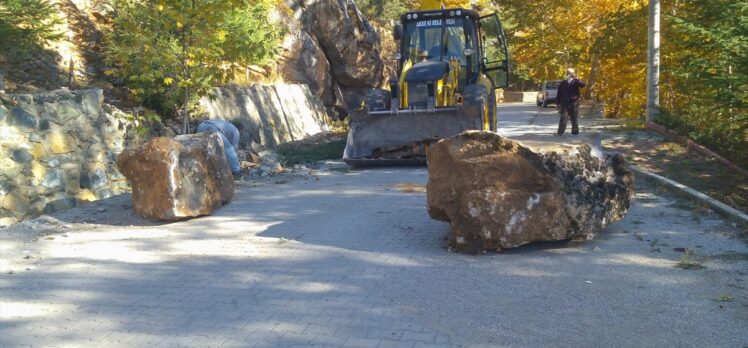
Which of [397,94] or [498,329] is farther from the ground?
[397,94]

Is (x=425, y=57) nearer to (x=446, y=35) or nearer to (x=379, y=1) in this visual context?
(x=446, y=35)

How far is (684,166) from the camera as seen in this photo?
1365 centimetres

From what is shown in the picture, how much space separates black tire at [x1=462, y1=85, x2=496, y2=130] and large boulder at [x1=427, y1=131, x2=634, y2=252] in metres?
5.75

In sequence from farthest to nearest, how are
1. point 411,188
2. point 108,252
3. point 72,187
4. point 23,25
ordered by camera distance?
1. point 23,25
2. point 411,188
3. point 72,187
4. point 108,252

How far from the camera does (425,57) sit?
1561 cm

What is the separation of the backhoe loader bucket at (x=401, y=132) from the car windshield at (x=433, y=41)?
7.30 feet

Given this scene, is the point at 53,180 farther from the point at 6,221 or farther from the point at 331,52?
the point at 331,52

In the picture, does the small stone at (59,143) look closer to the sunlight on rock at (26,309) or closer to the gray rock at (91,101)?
the gray rock at (91,101)

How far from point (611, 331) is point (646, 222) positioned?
4045mm

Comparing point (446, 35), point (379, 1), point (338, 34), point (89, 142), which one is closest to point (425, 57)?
point (446, 35)

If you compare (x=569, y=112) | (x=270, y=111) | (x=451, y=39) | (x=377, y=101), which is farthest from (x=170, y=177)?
(x=270, y=111)

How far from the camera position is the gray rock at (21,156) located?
10.3 m

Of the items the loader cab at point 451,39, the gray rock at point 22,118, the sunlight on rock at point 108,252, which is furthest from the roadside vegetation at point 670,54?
the gray rock at point 22,118

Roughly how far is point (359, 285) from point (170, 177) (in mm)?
4021
